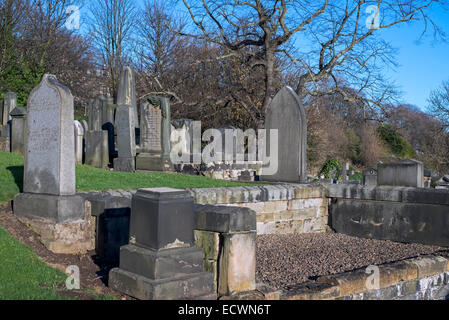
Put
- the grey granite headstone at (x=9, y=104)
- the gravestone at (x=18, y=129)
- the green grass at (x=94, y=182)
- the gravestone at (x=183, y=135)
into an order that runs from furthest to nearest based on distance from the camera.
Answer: the grey granite headstone at (x=9, y=104) < the gravestone at (x=183, y=135) < the gravestone at (x=18, y=129) < the green grass at (x=94, y=182)

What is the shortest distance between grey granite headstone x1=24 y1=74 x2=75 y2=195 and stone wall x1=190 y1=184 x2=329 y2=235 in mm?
2769

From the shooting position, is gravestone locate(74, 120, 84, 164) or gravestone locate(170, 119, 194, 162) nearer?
gravestone locate(74, 120, 84, 164)

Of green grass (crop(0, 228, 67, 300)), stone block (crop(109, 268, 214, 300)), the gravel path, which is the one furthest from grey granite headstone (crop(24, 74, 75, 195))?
the gravel path

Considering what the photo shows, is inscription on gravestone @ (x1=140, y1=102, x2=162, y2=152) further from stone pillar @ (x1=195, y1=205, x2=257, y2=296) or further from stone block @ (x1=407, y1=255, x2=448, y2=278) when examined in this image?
stone pillar @ (x1=195, y1=205, x2=257, y2=296)

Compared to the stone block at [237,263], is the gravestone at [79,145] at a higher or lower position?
higher

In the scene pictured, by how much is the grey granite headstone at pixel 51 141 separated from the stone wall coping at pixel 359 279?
343 centimetres

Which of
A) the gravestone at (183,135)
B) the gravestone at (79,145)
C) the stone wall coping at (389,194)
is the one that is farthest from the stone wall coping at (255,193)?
the gravestone at (183,135)

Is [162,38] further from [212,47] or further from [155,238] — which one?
[155,238]

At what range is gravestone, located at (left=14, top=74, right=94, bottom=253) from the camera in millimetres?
6336

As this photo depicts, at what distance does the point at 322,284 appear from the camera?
5.18 meters

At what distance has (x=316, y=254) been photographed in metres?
7.98

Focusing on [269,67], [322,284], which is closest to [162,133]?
[269,67]

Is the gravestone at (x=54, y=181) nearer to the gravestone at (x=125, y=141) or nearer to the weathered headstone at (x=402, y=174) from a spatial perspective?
the weathered headstone at (x=402, y=174)

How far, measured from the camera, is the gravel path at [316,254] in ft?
22.0
